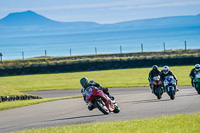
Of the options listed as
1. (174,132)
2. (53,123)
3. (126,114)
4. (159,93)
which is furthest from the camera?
(159,93)

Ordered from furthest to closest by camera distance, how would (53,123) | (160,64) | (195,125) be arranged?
1. (160,64)
2. (53,123)
3. (195,125)

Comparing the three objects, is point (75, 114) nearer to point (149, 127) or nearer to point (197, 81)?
point (149, 127)

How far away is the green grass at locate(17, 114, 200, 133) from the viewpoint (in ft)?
36.2

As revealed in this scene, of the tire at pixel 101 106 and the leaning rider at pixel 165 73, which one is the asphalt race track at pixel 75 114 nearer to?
the tire at pixel 101 106

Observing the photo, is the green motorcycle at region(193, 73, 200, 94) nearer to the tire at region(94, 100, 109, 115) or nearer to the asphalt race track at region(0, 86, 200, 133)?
the asphalt race track at region(0, 86, 200, 133)

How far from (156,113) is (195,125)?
157 inches

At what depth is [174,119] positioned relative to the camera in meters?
12.9

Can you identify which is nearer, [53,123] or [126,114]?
[53,123]

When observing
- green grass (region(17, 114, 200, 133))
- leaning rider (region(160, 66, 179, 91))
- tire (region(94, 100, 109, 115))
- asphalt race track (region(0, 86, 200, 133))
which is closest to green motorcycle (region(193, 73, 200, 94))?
leaning rider (region(160, 66, 179, 91))

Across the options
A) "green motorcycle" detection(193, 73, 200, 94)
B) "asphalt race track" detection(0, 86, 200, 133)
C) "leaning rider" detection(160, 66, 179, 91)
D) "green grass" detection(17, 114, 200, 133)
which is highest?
"leaning rider" detection(160, 66, 179, 91)

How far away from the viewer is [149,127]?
38.1 ft

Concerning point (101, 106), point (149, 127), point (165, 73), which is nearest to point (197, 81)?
point (165, 73)

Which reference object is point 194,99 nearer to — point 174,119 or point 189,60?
point 174,119

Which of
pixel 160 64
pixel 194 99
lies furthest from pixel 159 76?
pixel 160 64
